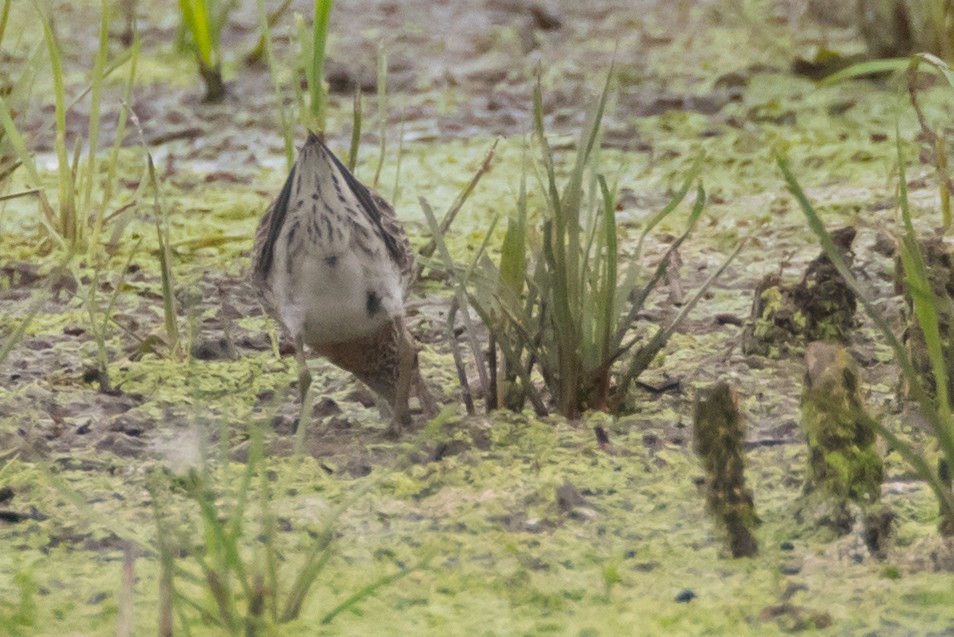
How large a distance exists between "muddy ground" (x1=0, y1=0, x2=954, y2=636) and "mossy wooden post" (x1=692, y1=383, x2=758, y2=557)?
1.9 inches

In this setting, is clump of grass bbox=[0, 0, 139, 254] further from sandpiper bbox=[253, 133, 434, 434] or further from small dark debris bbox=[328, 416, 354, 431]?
small dark debris bbox=[328, 416, 354, 431]

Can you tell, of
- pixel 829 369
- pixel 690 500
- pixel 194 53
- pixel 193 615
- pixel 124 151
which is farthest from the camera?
pixel 194 53

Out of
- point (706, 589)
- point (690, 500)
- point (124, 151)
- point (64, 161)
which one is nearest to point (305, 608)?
point (706, 589)

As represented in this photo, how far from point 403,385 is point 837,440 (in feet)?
3.44

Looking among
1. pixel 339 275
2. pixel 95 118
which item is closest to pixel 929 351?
pixel 339 275

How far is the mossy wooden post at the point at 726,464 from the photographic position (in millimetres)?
2109

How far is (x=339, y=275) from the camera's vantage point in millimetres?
3039

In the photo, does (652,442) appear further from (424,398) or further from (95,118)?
(95,118)

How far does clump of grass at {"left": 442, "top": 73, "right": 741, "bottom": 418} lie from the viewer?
2.72 meters

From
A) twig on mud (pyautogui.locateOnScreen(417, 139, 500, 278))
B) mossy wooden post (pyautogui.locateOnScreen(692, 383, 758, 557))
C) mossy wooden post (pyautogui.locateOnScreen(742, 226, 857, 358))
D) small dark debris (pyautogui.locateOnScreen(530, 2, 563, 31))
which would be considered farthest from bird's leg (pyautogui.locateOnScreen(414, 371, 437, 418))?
small dark debris (pyautogui.locateOnScreen(530, 2, 563, 31))

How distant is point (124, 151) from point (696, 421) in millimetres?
3943

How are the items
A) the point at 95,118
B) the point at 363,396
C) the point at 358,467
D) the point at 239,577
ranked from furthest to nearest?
the point at 95,118 < the point at 363,396 < the point at 358,467 < the point at 239,577

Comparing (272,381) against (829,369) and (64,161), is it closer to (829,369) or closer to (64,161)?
(64,161)

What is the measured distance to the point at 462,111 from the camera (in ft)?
19.3
